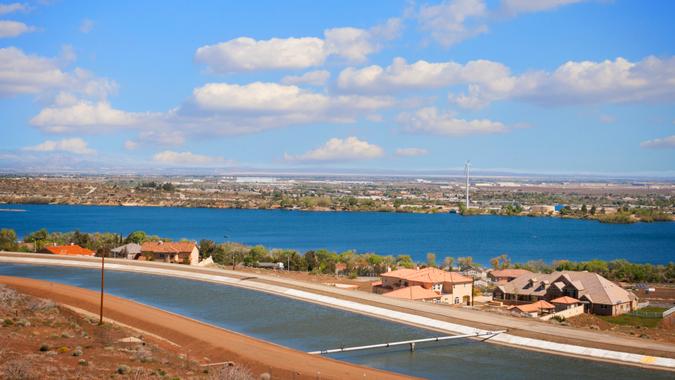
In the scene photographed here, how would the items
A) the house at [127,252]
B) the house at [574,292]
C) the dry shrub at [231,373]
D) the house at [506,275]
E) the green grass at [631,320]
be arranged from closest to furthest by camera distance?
the dry shrub at [231,373], the green grass at [631,320], the house at [574,292], the house at [506,275], the house at [127,252]

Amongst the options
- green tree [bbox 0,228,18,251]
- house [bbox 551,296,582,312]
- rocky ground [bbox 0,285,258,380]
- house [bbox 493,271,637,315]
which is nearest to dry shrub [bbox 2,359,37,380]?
rocky ground [bbox 0,285,258,380]

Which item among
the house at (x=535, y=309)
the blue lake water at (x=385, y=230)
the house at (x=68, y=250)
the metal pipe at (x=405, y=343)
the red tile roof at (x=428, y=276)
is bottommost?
the blue lake water at (x=385, y=230)

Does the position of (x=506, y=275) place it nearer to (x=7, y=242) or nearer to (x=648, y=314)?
(x=648, y=314)

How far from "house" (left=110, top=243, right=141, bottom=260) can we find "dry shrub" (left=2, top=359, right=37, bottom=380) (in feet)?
139

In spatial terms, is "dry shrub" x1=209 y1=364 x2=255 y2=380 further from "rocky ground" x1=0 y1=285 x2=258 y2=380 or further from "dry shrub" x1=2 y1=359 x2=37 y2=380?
"dry shrub" x1=2 y1=359 x2=37 y2=380

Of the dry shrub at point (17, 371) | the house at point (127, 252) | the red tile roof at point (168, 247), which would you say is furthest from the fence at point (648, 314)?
the house at point (127, 252)

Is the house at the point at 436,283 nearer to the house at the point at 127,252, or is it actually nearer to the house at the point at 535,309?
the house at the point at 535,309

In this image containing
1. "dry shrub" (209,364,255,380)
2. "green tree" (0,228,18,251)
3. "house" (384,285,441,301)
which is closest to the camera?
"dry shrub" (209,364,255,380)

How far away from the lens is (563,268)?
59.1 m

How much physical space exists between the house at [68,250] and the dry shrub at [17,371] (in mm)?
45903

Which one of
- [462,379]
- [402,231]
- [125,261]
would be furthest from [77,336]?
[402,231]

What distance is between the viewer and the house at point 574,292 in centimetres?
3950

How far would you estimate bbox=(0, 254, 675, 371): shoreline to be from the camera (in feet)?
95.8

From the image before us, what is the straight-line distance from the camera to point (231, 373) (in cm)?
2334
